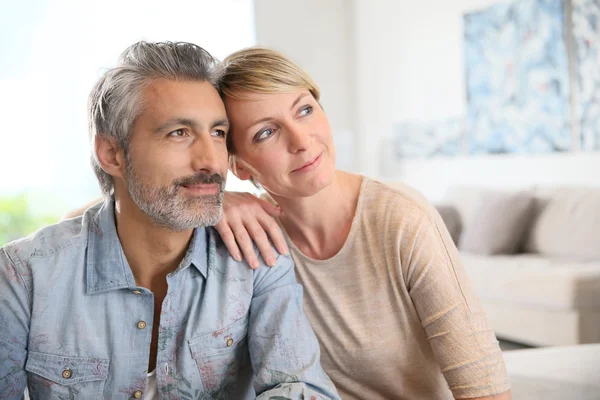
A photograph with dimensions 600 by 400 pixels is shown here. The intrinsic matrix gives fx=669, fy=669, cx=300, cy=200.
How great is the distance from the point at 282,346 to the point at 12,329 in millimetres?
600

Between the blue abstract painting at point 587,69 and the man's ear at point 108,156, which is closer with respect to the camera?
the man's ear at point 108,156

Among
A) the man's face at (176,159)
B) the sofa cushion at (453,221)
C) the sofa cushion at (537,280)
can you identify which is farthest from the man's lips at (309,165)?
the sofa cushion at (453,221)

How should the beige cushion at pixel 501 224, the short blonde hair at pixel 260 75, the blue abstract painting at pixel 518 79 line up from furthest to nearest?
the blue abstract painting at pixel 518 79 < the beige cushion at pixel 501 224 < the short blonde hair at pixel 260 75

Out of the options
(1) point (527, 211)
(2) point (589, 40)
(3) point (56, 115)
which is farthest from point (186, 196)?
(3) point (56, 115)

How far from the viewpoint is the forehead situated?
1.54 metres

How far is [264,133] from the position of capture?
1736mm

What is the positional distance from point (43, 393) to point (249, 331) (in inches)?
19.2

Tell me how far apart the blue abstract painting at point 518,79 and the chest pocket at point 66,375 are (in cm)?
434

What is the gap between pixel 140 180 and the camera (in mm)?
1563

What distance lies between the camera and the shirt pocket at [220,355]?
1549 millimetres

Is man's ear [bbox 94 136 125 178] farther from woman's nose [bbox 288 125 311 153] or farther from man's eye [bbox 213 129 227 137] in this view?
woman's nose [bbox 288 125 311 153]

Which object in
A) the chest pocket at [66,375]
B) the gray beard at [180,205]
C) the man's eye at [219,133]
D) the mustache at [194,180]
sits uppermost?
the man's eye at [219,133]

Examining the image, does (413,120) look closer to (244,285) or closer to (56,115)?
(56,115)

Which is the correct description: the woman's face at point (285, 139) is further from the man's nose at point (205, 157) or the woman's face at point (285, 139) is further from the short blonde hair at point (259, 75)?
the man's nose at point (205, 157)
